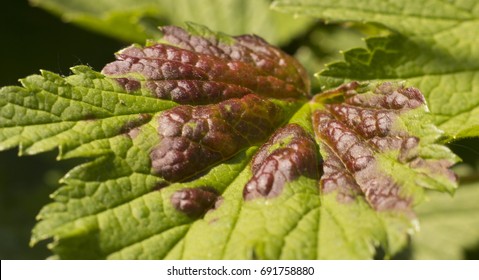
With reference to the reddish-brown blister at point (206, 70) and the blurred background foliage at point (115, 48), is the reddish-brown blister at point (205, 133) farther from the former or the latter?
the blurred background foliage at point (115, 48)

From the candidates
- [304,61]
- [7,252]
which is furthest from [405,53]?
[7,252]

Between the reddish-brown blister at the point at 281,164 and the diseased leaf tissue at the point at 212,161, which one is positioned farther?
the reddish-brown blister at the point at 281,164

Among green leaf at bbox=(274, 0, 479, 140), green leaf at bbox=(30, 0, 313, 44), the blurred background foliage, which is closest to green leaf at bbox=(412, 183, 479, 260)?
the blurred background foliage

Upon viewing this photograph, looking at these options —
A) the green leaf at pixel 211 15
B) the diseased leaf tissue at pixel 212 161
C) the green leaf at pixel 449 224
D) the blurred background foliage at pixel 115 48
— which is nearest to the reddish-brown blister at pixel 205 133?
the diseased leaf tissue at pixel 212 161

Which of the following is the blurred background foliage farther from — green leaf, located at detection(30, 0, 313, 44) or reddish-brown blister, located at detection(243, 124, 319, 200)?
reddish-brown blister, located at detection(243, 124, 319, 200)

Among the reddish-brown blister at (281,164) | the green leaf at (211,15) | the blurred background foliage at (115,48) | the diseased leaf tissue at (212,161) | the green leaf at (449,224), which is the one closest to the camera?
the diseased leaf tissue at (212,161)

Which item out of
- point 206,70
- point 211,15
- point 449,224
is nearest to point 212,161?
point 206,70
